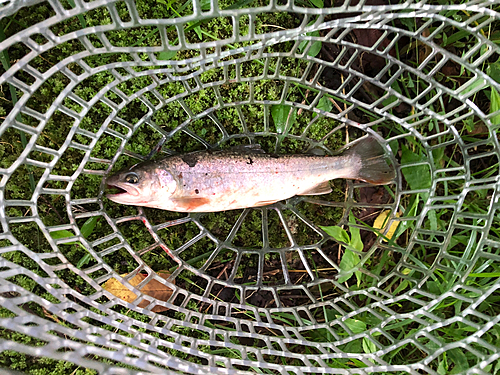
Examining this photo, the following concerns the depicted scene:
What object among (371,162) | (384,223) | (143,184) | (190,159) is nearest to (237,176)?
(190,159)

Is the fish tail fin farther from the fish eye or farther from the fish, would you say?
the fish eye

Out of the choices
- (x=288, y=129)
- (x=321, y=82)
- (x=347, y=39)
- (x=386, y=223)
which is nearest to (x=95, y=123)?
(x=288, y=129)

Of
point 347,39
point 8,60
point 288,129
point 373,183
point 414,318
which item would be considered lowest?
point 414,318

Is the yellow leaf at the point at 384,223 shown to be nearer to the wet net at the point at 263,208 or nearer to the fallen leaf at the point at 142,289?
the wet net at the point at 263,208

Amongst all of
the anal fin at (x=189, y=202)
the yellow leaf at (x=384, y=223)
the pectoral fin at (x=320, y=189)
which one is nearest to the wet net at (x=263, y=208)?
the yellow leaf at (x=384, y=223)

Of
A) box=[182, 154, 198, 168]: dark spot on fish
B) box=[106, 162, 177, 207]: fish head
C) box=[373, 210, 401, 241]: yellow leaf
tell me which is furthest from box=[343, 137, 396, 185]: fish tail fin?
box=[106, 162, 177, 207]: fish head

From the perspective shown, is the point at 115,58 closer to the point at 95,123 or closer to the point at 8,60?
the point at 95,123
